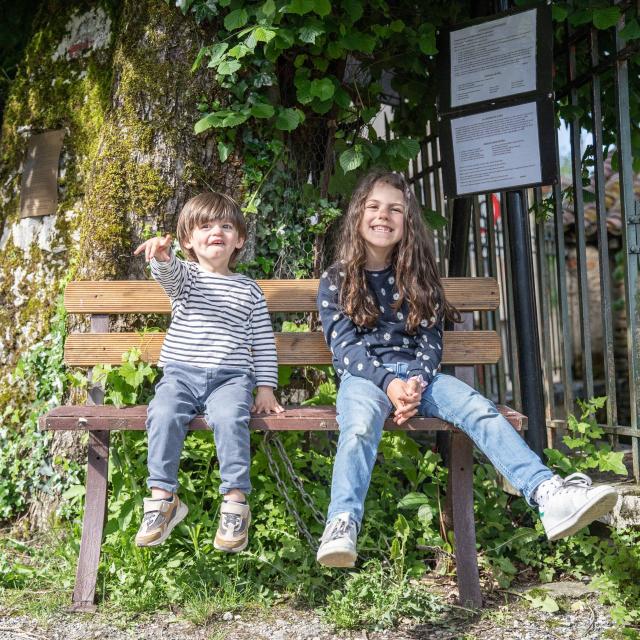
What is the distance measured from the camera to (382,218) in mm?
3146

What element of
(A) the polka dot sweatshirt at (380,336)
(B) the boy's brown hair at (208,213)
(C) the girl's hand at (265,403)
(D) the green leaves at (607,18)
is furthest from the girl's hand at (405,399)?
(D) the green leaves at (607,18)

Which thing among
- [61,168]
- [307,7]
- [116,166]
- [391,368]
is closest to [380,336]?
[391,368]

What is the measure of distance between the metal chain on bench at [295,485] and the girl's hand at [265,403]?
0.16 metres

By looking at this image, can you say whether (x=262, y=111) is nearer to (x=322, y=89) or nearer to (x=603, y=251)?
(x=322, y=89)

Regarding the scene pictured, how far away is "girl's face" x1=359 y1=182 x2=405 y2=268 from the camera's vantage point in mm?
3148

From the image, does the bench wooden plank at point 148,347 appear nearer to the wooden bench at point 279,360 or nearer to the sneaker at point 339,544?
the wooden bench at point 279,360

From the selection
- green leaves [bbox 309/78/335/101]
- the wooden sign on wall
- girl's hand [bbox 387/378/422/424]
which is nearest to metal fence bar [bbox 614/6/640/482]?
girl's hand [bbox 387/378/422/424]

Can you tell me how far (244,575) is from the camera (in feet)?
9.88

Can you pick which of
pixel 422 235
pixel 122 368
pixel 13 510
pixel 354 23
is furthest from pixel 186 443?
pixel 354 23

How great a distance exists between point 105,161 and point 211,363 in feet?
4.40

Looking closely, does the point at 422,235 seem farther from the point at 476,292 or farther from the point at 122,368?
the point at 122,368

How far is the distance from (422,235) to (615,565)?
1.54 metres

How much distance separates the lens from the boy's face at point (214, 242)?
3115 millimetres

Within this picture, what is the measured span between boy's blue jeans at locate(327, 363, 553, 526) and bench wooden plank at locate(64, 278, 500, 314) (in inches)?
22.6
